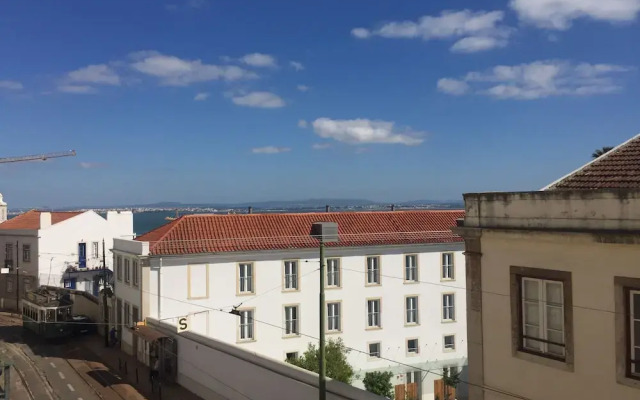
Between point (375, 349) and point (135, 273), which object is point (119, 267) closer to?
point (135, 273)

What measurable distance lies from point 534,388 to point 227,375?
14.5 meters

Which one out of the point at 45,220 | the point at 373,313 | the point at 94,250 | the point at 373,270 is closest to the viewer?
the point at 373,313

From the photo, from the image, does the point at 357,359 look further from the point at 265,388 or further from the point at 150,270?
the point at 265,388

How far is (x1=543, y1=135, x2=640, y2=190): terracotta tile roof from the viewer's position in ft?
39.1

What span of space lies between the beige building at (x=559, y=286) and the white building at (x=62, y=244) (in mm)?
46786

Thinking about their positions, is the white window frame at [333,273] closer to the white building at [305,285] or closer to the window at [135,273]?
the white building at [305,285]

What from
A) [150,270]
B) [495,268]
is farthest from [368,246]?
[495,268]

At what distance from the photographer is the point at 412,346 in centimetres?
4003

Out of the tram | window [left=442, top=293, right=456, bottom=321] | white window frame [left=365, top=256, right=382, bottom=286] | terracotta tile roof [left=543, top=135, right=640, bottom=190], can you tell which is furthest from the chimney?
terracotta tile roof [left=543, top=135, right=640, bottom=190]

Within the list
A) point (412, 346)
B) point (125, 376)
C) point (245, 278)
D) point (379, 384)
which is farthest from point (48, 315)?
point (412, 346)

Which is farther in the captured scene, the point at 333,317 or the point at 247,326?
the point at 333,317

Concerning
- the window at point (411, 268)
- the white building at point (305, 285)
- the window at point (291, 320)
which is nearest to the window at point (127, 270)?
the white building at point (305, 285)

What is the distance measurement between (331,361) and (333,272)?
6.89 metres

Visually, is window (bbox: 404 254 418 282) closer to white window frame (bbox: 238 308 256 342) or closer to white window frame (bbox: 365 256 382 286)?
white window frame (bbox: 365 256 382 286)
